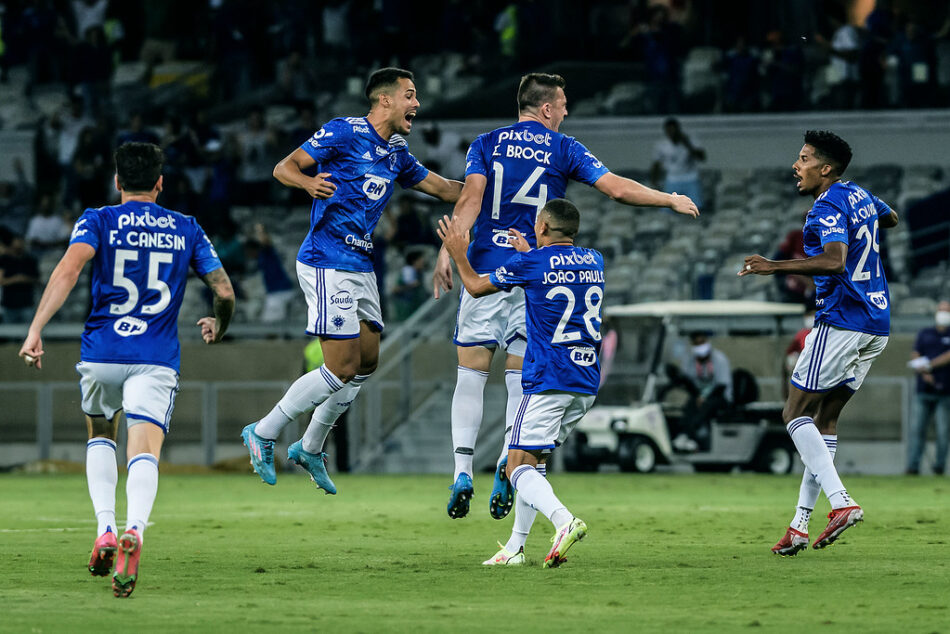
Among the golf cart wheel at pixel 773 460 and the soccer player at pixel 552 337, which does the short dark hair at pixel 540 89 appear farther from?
the golf cart wheel at pixel 773 460

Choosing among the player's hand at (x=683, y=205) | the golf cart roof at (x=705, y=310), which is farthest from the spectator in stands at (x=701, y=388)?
the player's hand at (x=683, y=205)

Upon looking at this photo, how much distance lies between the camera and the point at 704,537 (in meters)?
10.8

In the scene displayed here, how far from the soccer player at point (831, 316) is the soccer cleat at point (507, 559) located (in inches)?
60.9

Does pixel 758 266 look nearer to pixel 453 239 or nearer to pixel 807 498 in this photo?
pixel 807 498

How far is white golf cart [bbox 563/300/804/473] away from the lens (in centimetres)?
2039

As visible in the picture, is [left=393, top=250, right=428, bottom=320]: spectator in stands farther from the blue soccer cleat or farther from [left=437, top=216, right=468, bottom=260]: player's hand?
[left=437, top=216, right=468, bottom=260]: player's hand

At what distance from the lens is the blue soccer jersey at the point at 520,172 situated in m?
10.0

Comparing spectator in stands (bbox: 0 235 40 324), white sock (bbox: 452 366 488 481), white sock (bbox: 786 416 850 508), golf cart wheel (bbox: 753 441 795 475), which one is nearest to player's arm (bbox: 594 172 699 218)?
white sock (bbox: 786 416 850 508)

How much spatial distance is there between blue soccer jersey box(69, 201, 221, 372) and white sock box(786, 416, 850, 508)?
367 centimetres

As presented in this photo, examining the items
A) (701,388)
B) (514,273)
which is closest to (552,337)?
(514,273)

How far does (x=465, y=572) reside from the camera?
8.52 m

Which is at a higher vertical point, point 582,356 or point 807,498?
point 582,356

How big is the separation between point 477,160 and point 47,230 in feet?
60.8

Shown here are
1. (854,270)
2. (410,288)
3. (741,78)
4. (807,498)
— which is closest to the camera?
(807,498)
